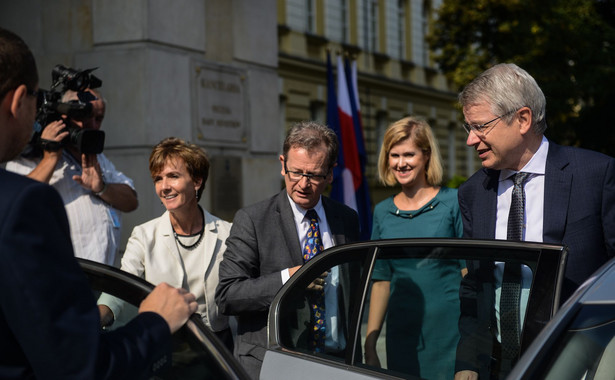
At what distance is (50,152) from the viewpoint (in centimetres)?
427

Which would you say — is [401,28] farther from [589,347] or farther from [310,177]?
[589,347]

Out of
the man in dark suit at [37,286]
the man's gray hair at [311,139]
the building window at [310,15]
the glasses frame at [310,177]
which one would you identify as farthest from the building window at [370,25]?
the man in dark suit at [37,286]

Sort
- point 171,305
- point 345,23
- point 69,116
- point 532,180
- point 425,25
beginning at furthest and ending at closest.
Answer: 1. point 425,25
2. point 345,23
3. point 69,116
4. point 532,180
5. point 171,305

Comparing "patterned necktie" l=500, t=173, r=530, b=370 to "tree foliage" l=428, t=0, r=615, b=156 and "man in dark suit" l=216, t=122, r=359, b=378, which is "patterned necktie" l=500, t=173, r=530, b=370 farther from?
"tree foliage" l=428, t=0, r=615, b=156

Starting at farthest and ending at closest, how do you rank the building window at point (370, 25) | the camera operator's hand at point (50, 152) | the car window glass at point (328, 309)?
the building window at point (370, 25), the camera operator's hand at point (50, 152), the car window glass at point (328, 309)

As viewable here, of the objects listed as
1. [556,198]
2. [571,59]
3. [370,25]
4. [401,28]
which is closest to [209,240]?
[556,198]

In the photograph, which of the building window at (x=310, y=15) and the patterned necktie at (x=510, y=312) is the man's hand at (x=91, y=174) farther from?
the building window at (x=310, y=15)

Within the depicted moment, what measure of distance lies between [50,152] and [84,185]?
26cm

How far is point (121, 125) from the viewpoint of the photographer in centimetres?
705

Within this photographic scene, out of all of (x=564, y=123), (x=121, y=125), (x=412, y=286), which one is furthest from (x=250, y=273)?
(x=564, y=123)

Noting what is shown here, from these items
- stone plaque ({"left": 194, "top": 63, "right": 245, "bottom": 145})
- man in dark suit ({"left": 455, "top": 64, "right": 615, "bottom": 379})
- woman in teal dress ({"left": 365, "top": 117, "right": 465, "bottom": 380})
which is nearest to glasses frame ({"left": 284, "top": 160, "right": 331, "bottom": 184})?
man in dark suit ({"left": 455, "top": 64, "right": 615, "bottom": 379})

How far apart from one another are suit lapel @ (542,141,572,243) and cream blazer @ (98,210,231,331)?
59.1 inches

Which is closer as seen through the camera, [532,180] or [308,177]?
[532,180]

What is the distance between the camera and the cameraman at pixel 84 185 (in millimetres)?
4293
